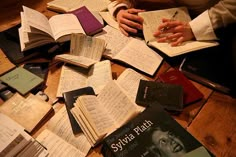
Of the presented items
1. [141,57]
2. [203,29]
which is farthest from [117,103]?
[203,29]

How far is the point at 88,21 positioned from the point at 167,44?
1.38 feet

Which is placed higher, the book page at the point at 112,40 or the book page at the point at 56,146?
the book page at the point at 112,40

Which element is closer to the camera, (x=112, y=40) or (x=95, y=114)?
(x=95, y=114)

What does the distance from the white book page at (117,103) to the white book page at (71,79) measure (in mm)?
128

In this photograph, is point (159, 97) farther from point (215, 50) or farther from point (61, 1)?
point (61, 1)

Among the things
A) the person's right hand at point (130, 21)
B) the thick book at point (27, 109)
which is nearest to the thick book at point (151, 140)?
the thick book at point (27, 109)

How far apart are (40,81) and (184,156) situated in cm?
65

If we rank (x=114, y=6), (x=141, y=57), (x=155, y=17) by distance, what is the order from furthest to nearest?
(x=114, y=6), (x=155, y=17), (x=141, y=57)

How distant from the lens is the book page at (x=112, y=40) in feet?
4.20

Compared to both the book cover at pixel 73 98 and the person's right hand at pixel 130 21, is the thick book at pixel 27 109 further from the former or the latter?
the person's right hand at pixel 130 21

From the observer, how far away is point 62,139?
0.98m

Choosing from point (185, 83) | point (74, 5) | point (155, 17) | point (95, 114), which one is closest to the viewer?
point (95, 114)

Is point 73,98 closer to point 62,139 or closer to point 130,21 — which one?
point 62,139

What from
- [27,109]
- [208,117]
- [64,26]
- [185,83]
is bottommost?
[208,117]
